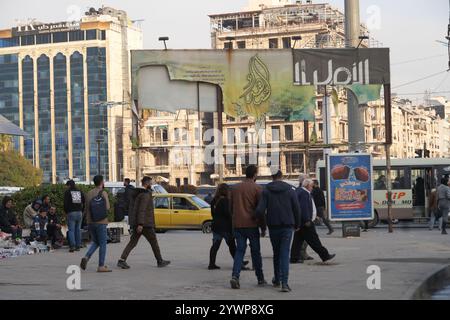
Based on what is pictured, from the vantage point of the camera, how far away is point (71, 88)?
146m

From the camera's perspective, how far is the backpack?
16.2m

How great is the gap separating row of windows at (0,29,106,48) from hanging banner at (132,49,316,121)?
113m

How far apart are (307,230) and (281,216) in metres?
3.98

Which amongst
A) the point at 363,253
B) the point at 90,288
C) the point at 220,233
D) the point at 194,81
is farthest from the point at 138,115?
the point at 90,288

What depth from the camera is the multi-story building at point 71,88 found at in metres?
140

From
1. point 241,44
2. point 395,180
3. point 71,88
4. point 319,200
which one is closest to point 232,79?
point 319,200

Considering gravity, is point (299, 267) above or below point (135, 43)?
below

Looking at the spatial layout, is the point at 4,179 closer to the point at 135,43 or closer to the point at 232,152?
the point at 232,152

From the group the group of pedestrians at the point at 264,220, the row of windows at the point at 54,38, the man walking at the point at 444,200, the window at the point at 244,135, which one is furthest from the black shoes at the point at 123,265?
the row of windows at the point at 54,38

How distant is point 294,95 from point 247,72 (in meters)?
1.94

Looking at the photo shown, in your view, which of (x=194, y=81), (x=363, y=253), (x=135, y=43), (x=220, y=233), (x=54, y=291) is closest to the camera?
(x=54, y=291)

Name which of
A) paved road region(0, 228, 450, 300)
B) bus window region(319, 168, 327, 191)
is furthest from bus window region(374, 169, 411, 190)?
paved road region(0, 228, 450, 300)

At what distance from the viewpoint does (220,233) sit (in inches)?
639

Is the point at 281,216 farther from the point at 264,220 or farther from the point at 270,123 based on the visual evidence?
the point at 270,123
